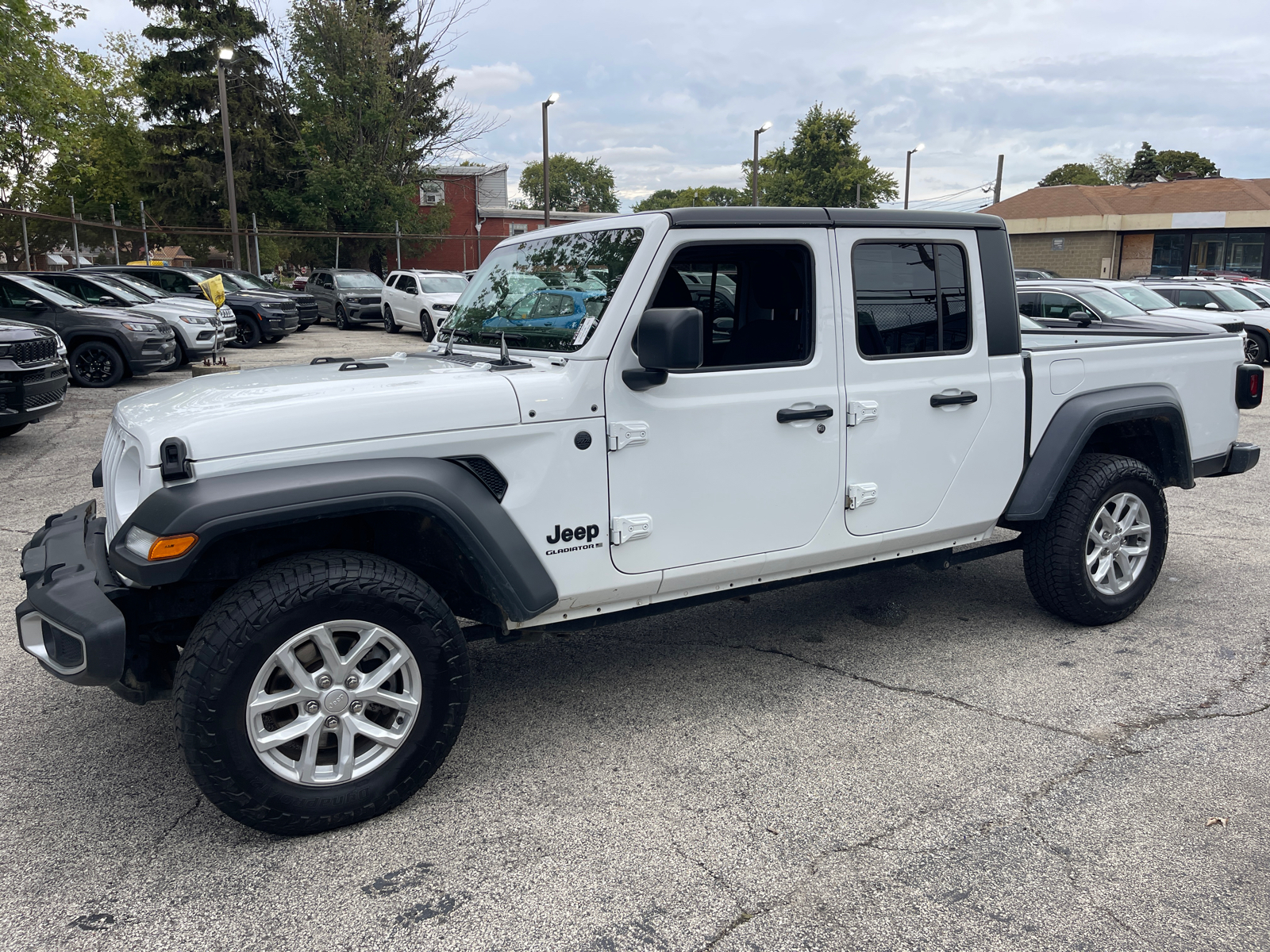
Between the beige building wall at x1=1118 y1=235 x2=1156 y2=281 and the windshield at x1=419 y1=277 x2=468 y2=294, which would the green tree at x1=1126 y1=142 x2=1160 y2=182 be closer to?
the beige building wall at x1=1118 y1=235 x2=1156 y2=281

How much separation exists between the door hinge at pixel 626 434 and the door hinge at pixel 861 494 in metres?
0.98

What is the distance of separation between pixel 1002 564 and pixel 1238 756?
8.30 ft

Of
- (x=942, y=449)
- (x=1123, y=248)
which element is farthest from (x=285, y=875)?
(x=1123, y=248)

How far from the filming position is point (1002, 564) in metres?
5.82

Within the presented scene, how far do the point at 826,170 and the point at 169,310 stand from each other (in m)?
40.3

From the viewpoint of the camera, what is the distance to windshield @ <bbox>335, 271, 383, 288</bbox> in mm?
24969

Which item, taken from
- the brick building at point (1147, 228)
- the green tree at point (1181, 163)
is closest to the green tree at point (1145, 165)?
the green tree at point (1181, 163)

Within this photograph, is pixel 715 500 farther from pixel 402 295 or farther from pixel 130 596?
Answer: pixel 402 295

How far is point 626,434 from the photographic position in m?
3.22

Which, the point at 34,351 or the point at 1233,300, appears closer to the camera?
the point at 34,351

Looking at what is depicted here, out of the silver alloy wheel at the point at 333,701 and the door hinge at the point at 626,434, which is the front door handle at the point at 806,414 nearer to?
the door hinge at the point at 626,434

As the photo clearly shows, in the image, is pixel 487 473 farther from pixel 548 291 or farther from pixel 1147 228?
pixel 1147 228

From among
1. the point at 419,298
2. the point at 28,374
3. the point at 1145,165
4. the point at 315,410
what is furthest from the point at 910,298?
the point at 1145,165

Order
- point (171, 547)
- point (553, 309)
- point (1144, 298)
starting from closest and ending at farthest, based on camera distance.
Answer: point (171, 547)
point (553, 309)
point (1144, 298)
